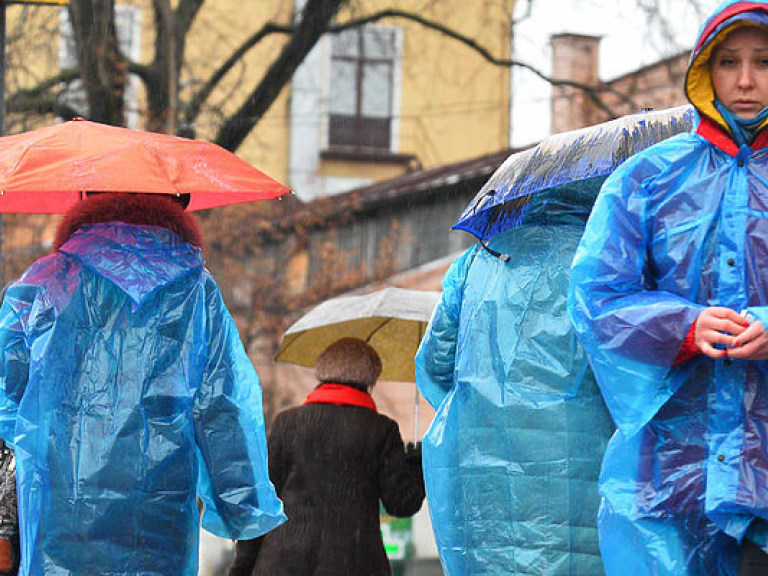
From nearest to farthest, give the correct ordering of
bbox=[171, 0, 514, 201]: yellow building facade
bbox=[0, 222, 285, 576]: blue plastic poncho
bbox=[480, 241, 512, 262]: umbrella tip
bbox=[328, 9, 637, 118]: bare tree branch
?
bbox=[0, 222, 285, 576]: blue plastic poncho, bbox=[480, 241, 512, 262]: umbrella tip, bbox=[328, 9, 637, 118]: bare tree branch, bbox=[171, 0, 514, 201]: yellow building facade

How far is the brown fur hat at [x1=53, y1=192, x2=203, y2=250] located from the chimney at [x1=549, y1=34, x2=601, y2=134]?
11724 mm

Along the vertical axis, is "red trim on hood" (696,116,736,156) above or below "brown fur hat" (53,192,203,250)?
above

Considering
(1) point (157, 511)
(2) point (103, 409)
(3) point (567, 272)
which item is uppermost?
(3) point (567, 272)

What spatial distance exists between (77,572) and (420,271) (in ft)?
57.1

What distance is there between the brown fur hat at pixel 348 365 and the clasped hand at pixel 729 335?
3.36 metres

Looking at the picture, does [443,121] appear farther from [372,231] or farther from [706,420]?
[706,420]

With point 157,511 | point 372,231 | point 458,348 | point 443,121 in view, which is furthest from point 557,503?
point 443,121

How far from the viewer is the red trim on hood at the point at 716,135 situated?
4.36 m

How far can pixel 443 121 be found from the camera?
2473 centimetres

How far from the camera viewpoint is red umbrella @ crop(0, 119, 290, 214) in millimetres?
5699

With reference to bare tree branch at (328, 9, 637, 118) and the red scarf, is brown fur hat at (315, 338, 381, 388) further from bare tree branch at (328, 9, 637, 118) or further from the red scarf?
bare tree branch at (328, 9, 637, 118)

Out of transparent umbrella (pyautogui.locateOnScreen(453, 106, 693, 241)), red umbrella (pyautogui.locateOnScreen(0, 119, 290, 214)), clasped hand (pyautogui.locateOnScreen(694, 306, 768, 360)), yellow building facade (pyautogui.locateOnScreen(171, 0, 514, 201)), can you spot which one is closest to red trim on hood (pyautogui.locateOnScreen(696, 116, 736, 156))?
clasped hand (pyautogui.locateOnScreen(694, 306, 768, 360))

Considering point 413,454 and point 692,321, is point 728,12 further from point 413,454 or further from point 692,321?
point 413,454

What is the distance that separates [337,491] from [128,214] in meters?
1.88
